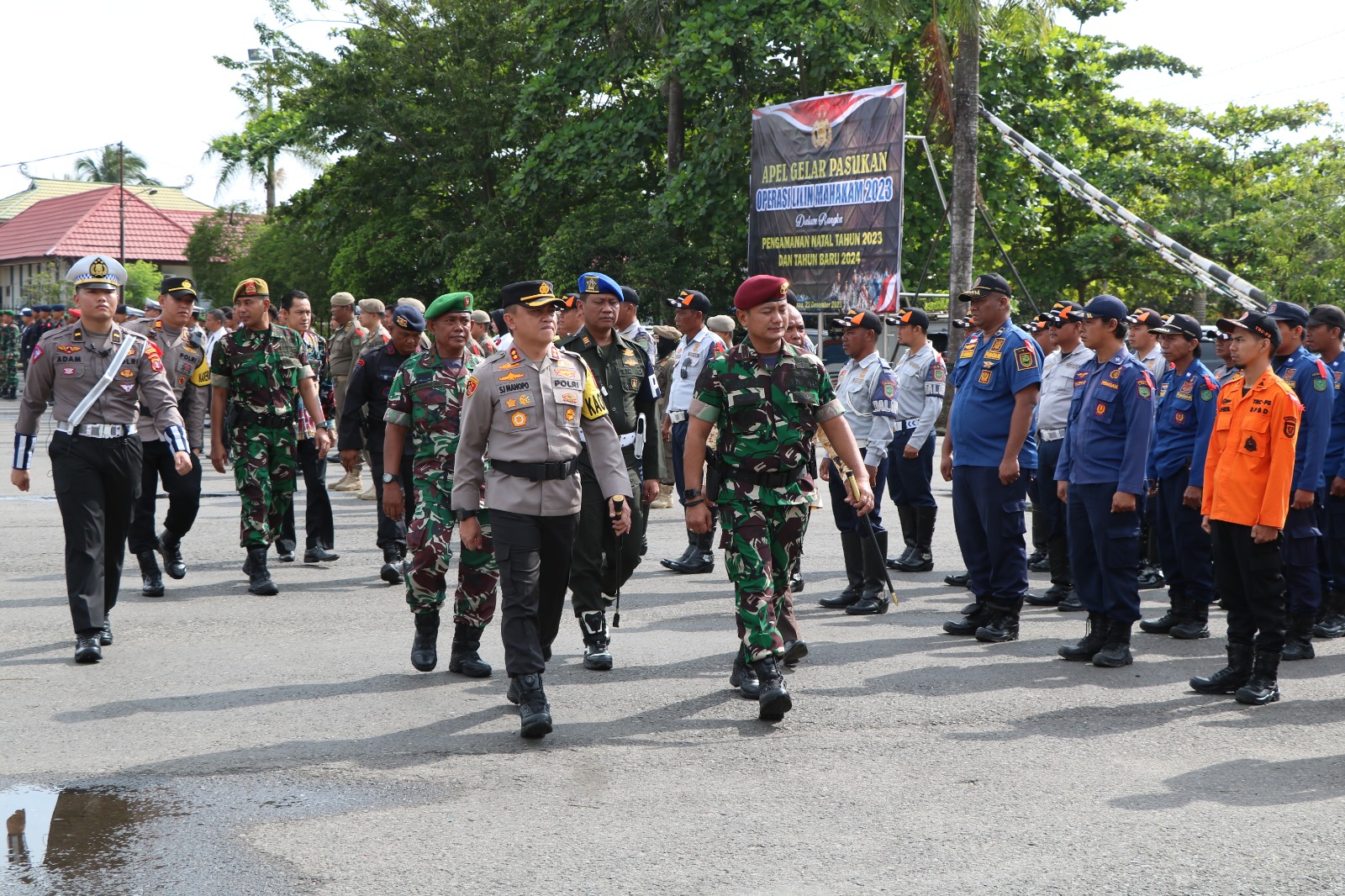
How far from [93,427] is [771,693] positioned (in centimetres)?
405

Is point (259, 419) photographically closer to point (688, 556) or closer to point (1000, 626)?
point (688, 556)

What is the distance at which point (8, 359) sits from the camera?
116 ft

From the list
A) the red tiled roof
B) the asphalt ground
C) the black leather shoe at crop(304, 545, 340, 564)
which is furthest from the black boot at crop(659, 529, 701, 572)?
the red tiled roof

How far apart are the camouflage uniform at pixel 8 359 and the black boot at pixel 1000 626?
32.8 meters

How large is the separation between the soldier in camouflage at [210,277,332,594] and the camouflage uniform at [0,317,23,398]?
28455mm

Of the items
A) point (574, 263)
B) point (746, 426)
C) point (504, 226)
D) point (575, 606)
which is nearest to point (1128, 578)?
point (746, 426)

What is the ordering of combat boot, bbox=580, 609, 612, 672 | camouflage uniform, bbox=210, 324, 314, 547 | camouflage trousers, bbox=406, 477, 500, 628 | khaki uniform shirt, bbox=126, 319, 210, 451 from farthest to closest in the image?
1. khaki uniform shirt, bbox=126, 319, 210, 451
2. camouflage uniform, bbox=210, 324, 314, 547
3. combat boot, bbox=580, 609, 612, 672
4. camouflage trousers, bbox=406, 477, 500, 628

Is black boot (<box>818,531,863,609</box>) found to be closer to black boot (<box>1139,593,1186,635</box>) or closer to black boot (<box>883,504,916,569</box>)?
black boot (<box>883,504,916,569</box>)

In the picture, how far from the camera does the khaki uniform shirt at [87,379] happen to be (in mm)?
7137

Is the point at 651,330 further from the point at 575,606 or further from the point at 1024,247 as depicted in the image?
the point at 1024,247

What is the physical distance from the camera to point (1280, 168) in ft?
121

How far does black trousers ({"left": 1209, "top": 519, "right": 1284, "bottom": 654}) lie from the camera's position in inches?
248

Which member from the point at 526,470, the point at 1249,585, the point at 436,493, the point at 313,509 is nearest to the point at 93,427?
the point at 436,493

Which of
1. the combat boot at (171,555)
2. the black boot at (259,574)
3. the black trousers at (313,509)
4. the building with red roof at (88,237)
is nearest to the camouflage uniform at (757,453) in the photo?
the black boot at (259,574)
